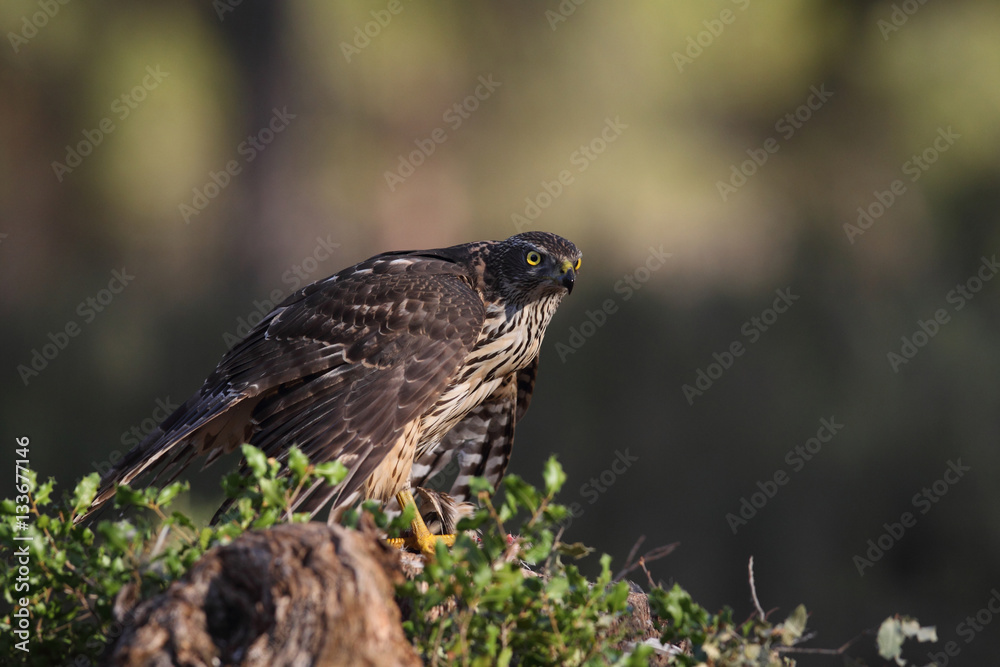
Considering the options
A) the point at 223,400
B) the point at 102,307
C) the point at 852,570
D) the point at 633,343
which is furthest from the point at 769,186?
the point at 223,400

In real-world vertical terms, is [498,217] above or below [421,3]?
below

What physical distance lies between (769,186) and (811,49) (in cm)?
180

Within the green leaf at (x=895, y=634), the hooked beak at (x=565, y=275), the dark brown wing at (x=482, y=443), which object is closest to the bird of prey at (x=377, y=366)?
the hooked beak at (x=565, y=275)

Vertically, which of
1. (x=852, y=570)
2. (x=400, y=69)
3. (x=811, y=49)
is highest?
(x=811, y=49)

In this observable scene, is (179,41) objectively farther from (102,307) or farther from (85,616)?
(85,616)

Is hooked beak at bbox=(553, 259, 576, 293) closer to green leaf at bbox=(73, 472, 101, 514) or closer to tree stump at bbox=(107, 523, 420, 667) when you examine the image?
green leaf at bbox=(73, 472, 101, 514)

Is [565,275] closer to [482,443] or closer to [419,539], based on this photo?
[482,443]

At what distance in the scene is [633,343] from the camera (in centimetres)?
1118

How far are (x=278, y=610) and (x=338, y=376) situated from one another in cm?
221

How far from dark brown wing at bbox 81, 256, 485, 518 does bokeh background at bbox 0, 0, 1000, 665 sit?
6.06 meters

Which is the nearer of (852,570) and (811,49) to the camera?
(852,570)

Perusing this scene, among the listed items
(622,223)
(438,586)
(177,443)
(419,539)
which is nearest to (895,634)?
(438,586)

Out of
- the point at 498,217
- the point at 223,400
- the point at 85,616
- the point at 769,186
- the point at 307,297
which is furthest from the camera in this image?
the point at 769,186

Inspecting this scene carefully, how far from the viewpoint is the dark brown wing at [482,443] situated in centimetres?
483
